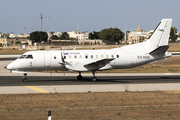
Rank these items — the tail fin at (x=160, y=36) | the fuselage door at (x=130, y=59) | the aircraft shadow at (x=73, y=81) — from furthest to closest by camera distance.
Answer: the tail fin at (x=160, y=36), the fuselage door at (x=130, y=59), the aircraft shadow at (x=73, y=81)

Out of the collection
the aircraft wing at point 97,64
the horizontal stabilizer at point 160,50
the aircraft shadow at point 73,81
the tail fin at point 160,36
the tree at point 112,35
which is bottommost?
the aircraft shadow at point 73,81

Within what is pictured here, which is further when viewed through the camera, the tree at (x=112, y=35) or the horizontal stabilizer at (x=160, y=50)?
the tree at (x=112, y=35)

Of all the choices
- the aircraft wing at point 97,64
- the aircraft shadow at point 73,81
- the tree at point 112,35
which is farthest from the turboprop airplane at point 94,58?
the tree at point 112,35

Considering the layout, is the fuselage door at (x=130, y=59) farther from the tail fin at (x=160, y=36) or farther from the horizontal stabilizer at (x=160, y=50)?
the tail fin at (x=160, y=36)

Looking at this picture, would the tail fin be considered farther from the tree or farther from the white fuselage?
the tree

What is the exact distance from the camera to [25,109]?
51.3ft

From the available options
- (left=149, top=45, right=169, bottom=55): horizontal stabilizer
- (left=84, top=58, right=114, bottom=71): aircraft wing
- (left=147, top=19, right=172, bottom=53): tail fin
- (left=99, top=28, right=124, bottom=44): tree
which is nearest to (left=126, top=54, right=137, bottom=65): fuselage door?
(left=149, top=45, right=169, bottom=55): horizontal stabilizer

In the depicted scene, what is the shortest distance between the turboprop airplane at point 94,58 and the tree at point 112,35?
467 ft

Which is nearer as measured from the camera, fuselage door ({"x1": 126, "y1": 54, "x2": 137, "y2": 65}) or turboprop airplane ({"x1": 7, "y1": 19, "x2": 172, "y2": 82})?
turboprop airplane ({"x1": 7, "y1": 19, "x2": 172, "y2": 82})

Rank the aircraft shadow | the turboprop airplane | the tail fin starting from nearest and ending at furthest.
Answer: the aircraft shadow < the turboprop airplane < the tail fin

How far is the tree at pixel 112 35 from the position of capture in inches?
6875

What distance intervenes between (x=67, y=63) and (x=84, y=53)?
217 centimetres

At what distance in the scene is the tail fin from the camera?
31312 millimetres

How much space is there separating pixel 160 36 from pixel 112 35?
14747cm
